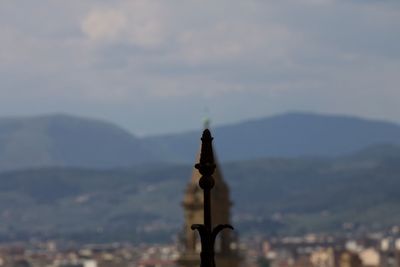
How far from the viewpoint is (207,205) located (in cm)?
1057

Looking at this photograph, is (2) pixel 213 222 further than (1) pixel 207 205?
Result: Yes

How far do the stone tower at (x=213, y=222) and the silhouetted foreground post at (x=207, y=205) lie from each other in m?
22.3

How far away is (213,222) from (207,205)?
23.1 metres

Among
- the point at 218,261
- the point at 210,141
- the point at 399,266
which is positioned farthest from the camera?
the point at 399,266

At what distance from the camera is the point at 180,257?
3375cm

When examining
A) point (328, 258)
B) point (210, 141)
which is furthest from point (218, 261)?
point (328, 258)

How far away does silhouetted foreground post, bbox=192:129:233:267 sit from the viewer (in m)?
10.4

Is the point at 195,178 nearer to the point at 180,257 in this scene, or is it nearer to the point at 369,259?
the point at 180,257

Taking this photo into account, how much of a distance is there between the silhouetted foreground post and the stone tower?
22.3 metres

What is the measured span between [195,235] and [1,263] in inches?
6058

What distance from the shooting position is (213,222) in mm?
33688

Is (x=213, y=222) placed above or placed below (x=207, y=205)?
above

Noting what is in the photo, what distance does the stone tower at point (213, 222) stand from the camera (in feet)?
111

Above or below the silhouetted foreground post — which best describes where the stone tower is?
above
